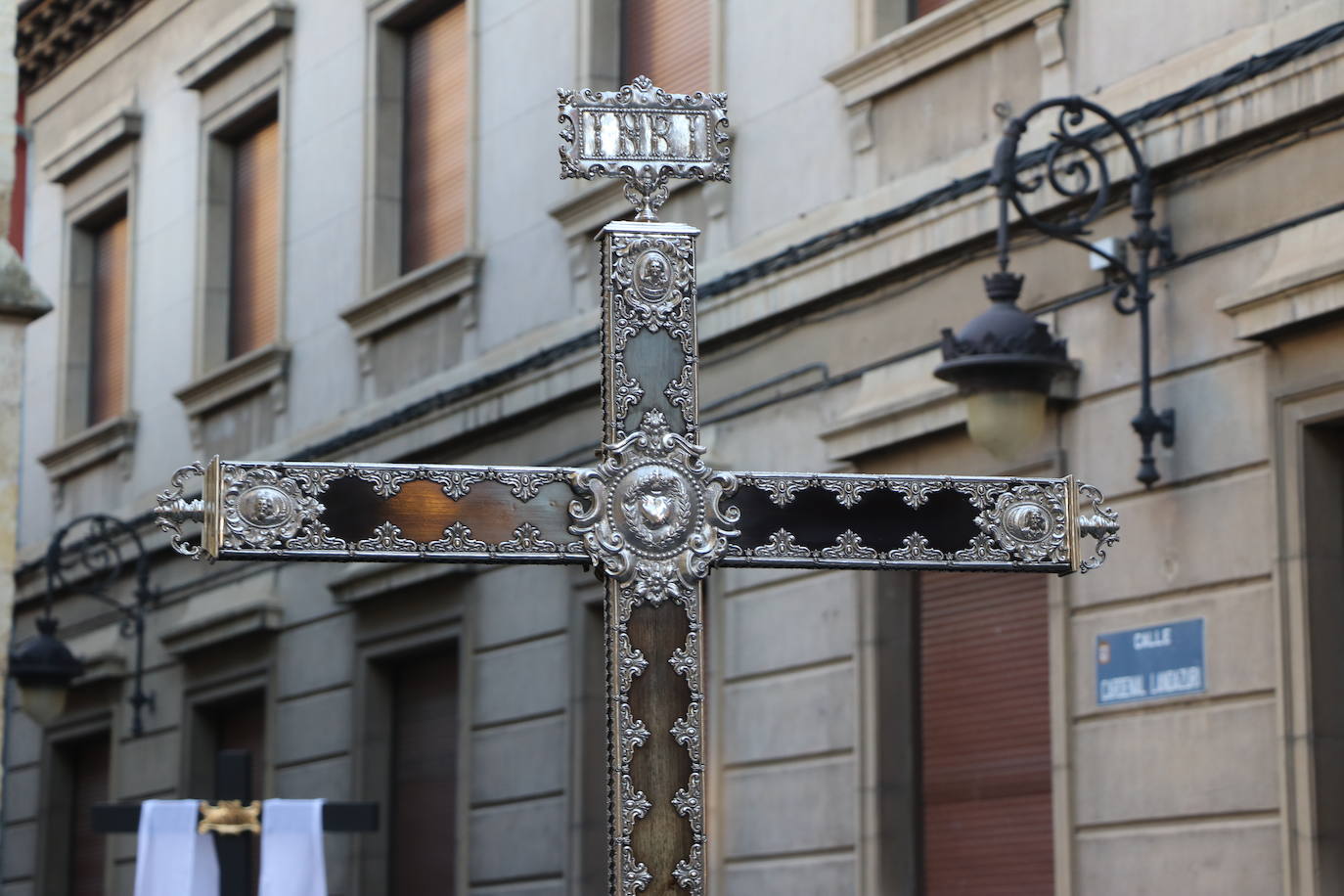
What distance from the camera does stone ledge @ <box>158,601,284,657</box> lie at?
20078mm

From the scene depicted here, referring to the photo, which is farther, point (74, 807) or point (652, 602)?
point (74, 807)

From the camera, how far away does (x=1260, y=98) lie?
1123 cm

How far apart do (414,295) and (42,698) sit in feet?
12.1

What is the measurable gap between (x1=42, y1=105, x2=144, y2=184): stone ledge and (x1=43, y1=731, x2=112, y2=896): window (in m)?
5.05

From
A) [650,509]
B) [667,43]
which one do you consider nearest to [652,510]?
[650,509]

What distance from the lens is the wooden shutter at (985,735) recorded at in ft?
41.9

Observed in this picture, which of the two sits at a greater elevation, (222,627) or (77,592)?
(77,592)

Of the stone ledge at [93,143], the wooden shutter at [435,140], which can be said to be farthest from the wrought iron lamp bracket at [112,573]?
the stone ledge at [93,143]

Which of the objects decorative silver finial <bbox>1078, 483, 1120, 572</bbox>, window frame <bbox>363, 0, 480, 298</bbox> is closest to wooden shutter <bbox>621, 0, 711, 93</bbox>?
window frame <bbox>363, 0, 480, 298</bbox>

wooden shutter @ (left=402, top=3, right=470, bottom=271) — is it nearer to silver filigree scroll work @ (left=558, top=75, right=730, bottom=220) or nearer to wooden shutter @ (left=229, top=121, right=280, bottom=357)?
wooden shutter @ (left=229, top=121, right=280, bottom=357)

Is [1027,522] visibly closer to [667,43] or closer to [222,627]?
[667,43]

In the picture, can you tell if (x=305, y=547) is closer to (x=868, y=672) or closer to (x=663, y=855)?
(x=663, y=855)

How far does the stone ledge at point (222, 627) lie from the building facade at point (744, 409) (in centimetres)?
3

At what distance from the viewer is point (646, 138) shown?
7047 mm
